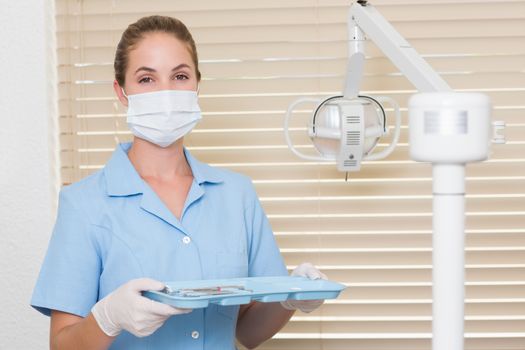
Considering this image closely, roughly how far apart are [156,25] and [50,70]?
54 cm

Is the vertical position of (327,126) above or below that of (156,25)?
below

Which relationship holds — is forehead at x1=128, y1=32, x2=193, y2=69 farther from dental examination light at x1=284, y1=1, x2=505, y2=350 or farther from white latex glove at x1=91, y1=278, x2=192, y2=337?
dental examination light at x1=284, y1=1, x2=505, y2=350

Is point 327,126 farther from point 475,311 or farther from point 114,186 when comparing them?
point 475,311

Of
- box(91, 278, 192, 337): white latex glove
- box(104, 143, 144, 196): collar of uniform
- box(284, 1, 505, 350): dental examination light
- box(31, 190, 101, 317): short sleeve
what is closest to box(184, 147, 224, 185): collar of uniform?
box(104, 143, 144, 196): collar of uniform

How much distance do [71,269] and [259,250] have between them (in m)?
0.42

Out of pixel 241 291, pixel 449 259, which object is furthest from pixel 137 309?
pixel 449 259

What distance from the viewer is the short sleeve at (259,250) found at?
1724 mm

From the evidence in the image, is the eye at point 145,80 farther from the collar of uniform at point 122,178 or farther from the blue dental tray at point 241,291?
the blue dental tray at point 241,291

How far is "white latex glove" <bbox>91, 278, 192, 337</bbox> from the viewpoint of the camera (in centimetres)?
128

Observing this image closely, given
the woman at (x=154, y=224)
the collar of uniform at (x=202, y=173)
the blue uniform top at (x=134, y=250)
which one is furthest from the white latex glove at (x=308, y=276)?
the collar of uniform at (x=202, y=173)

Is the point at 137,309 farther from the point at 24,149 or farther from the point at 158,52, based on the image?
the point at 24,149

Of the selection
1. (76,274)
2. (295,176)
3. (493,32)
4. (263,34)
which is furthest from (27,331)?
(493,32)

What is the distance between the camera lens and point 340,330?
2012 millimetres

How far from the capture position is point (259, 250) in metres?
1.73
